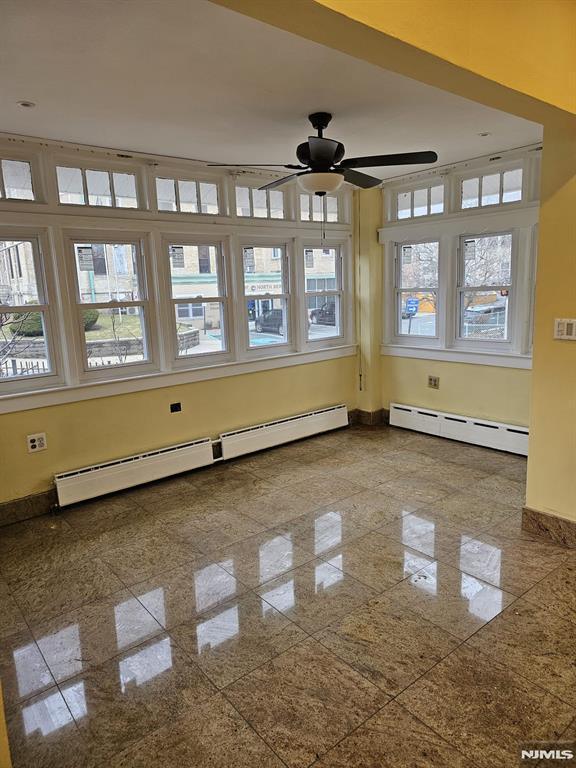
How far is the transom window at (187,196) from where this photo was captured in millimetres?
4215

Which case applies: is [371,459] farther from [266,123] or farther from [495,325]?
[266,123]

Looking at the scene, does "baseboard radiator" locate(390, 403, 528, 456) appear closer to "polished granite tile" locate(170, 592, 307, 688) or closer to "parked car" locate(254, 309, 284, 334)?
"parked car" locate(254, 309, 284, 334)

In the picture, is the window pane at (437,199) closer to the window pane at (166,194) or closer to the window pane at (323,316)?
the window pane at (323,316)

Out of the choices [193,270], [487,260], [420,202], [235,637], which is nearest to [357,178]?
[193,270]

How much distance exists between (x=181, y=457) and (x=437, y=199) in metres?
3.48

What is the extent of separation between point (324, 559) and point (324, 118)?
8.96ft

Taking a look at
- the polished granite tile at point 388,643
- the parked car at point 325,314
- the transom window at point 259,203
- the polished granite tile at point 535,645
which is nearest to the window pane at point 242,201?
the transom window at point 259,203

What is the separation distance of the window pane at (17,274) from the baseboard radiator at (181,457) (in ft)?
4.40

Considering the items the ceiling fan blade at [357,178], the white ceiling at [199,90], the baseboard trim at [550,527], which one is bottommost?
the baseboard trim at [550,527]

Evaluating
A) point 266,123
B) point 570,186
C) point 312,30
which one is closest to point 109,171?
point 266,123

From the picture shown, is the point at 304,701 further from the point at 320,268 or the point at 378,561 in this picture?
the point at 320,268

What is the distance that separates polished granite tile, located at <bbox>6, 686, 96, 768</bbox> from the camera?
5.89 feet

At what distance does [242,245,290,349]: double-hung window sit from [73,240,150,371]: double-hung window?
1.04m

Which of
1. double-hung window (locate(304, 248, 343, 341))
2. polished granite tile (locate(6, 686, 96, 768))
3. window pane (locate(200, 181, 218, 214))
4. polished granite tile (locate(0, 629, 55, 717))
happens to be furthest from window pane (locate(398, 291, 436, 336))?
polished granite tile (locate(6, 686, 96, 768))
